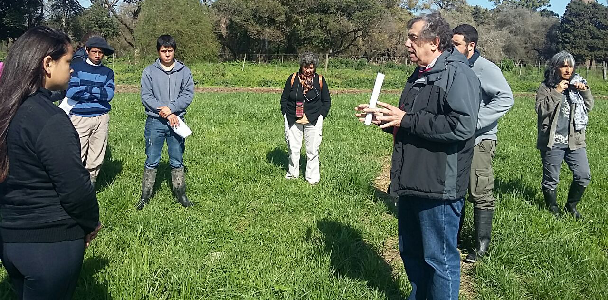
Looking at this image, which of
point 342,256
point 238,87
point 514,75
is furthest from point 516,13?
point 342,256

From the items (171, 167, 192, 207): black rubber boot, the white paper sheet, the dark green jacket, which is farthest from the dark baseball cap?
the dark green jacket

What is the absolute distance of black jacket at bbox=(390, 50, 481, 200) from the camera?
266 centimetres

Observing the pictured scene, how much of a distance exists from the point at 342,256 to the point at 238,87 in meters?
→ 19.3

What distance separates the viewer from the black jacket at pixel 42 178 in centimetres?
207

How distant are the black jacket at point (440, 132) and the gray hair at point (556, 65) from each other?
9.35 ft

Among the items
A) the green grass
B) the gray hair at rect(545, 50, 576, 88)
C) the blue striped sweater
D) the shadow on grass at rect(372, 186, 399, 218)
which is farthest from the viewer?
the green grass

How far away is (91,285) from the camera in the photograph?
11.3 feet

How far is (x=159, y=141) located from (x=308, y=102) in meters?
2.12

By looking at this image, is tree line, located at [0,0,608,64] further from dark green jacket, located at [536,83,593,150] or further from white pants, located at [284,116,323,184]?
dark green jacket, located at [536,83,593,150]

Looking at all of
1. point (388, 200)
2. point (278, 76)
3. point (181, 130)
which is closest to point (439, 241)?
point (388, 200)

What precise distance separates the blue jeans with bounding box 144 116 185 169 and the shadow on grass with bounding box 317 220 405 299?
1857 mm

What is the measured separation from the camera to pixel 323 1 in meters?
35.9

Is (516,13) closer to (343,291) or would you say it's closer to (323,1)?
(323,1)

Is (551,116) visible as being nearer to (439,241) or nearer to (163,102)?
(439,241)
